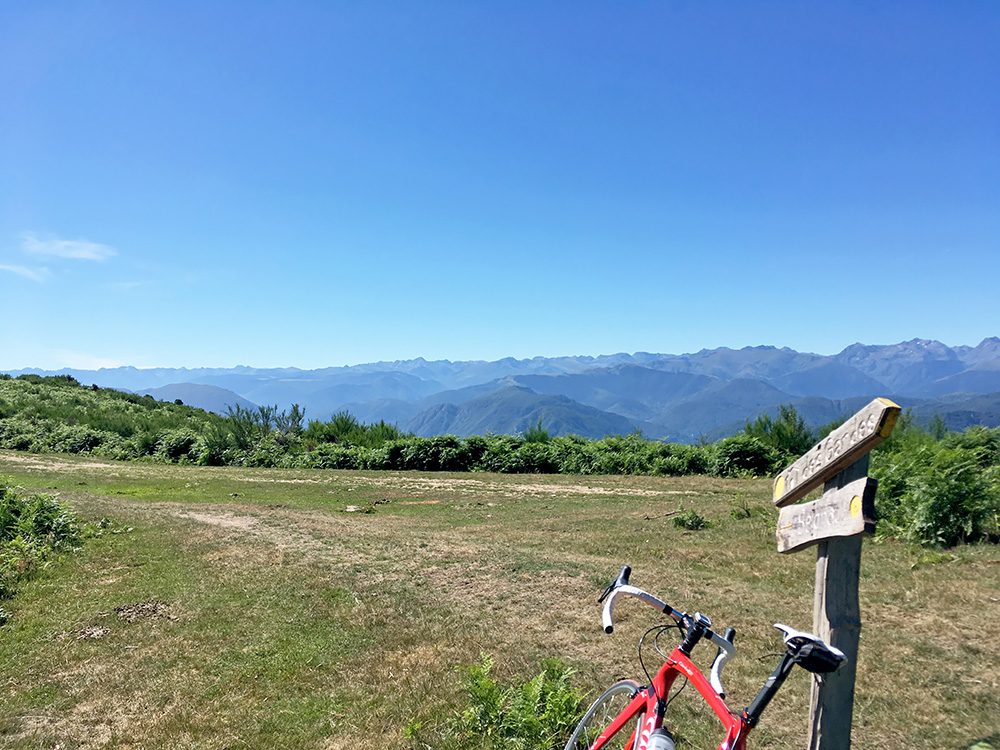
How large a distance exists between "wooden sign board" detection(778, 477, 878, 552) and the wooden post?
0.11 metres

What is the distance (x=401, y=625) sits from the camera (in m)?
7.43

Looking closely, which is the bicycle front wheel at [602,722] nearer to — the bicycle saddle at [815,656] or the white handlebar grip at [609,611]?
the white handlebar grip at [609,611]

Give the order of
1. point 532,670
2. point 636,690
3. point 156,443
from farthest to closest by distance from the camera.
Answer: point 156,443 < point 532,670 < point 636,690

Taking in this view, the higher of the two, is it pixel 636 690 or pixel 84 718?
pixel 636 690

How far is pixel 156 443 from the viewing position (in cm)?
3189

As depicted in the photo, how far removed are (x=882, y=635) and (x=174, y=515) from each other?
14.9m

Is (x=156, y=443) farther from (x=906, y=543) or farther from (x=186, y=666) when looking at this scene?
(x=906, y=543)

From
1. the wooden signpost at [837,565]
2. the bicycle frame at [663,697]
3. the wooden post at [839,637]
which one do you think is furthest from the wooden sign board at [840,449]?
the bicycle frame at [663,697]

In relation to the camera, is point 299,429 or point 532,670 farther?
point 299,429

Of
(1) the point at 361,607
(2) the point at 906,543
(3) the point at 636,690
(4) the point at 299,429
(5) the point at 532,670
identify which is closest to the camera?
(3) the point at 636,690

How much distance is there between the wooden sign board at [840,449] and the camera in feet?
9.93

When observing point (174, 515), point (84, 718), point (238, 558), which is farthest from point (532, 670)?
point (174, 515)

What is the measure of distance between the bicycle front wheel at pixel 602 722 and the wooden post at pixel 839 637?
1039mm

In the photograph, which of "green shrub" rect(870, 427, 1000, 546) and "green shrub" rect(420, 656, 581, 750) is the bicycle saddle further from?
"green shrub" rect(870, 427, 1000, 546)
